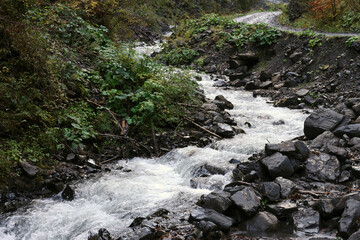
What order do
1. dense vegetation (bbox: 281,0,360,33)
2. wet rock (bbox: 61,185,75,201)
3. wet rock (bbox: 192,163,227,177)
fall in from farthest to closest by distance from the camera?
dense vegetation (bbox: 281,0,360,33) < wet rock (bbox: 192,163,227,177) < wet rock (bbox: 61,185,75,201)

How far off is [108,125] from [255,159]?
3933 mm

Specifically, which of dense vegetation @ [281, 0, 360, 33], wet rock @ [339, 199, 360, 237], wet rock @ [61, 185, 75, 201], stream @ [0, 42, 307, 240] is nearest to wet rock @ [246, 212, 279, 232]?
wet rock @ [339, 199, 360, 237]

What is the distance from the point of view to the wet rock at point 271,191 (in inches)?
205

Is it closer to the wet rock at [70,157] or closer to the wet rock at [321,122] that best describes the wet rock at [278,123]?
the wet rock at [321,122]

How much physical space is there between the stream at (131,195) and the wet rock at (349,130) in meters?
1.43

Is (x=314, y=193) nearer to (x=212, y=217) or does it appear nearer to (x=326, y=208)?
(x=326, y=208)

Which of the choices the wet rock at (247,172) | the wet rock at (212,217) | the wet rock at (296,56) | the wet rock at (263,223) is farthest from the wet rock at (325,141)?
A: the wet rock at (296,56)

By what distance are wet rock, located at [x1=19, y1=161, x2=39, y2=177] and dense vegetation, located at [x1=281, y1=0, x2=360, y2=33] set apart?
54.1 ft

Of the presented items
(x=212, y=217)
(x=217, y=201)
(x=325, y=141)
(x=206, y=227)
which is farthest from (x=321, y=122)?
(x=206, y=227)

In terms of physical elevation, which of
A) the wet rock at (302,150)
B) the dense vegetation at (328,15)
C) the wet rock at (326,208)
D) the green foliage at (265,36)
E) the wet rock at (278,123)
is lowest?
the wet rock at (278,123)

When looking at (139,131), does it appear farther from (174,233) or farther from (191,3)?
(191,3)

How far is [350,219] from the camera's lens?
13.8ft

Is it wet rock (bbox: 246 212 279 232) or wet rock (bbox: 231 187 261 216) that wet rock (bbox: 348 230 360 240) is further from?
wet rock (bbox: 231 187 261 216)

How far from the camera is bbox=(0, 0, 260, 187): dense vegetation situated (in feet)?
21.1
